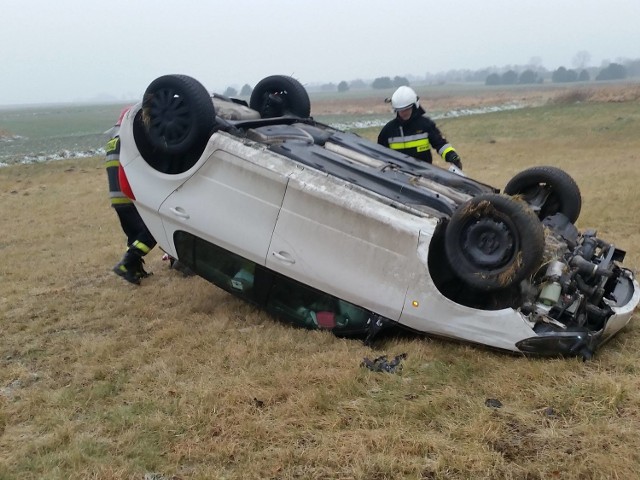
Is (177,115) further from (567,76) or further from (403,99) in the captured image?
(567,76)

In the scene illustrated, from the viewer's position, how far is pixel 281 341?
3.77 m

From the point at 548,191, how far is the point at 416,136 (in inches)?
64.8

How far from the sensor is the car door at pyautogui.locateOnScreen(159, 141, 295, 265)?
377cm

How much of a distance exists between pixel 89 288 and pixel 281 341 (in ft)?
8.77

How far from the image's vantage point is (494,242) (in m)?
3.26

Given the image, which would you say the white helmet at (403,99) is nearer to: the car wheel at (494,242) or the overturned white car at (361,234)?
the overturned white car at (361,234)

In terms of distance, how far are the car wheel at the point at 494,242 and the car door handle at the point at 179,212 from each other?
188cm

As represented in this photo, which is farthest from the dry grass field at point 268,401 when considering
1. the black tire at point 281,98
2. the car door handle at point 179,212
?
the black tire at point 281,98

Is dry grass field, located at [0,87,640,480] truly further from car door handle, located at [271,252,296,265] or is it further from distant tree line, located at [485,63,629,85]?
distant tree line, located at [485,63,629,85]

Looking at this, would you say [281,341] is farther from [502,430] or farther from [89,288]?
[89,288]

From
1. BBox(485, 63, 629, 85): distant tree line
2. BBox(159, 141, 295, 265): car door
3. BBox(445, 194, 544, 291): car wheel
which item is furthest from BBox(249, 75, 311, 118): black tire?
BBox(485, 63, 629, 85): distant tree line

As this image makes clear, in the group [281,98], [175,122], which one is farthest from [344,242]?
[281,98]

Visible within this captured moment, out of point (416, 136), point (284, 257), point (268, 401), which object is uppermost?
point (416, 136)

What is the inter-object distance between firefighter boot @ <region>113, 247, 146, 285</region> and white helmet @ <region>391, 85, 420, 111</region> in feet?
9.08
